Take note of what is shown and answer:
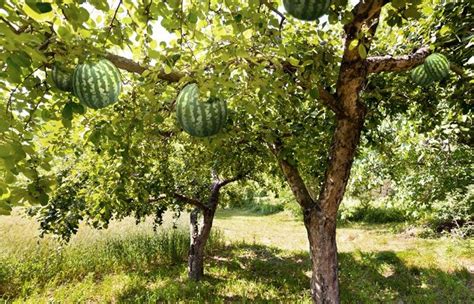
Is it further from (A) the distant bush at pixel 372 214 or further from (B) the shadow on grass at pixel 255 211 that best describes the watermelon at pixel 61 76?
(B) the shadow on grass at pixel 255 211

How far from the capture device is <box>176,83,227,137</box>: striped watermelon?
2.00 meters

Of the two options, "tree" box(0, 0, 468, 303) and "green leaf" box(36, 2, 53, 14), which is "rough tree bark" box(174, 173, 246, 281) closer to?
"tree" box(0, 0, 468, 303)

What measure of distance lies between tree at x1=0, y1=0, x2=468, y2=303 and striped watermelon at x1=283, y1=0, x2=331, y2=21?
1.75ft

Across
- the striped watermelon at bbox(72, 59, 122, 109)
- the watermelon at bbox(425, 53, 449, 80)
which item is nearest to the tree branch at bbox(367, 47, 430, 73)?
the watermelon at bbox(425, 53, 449, 80)

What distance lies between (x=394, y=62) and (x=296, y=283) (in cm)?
637

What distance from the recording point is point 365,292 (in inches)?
291

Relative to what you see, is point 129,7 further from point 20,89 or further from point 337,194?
point 337,194

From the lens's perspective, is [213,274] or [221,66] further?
[213,274]

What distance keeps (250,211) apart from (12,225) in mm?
16501

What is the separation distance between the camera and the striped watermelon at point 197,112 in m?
2.00

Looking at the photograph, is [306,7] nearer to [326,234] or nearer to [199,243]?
[326,234]

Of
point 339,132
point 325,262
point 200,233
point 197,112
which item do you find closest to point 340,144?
point 339,132

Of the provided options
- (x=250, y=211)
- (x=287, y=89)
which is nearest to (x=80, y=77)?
(x=287, y=89)

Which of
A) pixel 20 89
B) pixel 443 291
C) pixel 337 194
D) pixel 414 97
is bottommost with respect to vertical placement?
pixel 443 291
